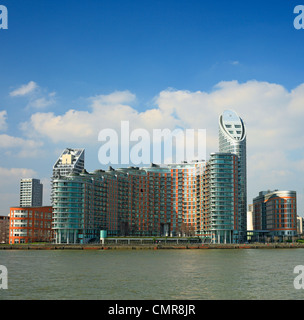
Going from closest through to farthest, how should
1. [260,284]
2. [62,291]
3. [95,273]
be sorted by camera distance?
Result: [62,291] → [260,284] → [95,273]
